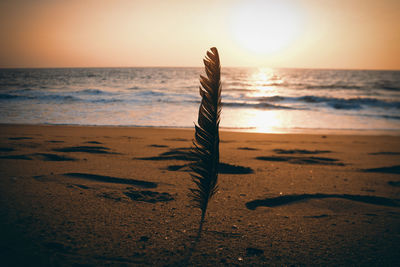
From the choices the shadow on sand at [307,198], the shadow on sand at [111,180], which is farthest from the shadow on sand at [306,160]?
the shadow on sand at [111,180]

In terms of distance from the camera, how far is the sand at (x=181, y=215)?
151cm

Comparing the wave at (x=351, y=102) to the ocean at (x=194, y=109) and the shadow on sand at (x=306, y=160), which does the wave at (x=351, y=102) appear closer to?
the ocean at (x=194, y=109)

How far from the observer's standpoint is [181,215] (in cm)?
202

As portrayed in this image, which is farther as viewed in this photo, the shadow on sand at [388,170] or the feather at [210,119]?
the shadow on sand at [388,170]

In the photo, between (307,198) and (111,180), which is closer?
(307,198)

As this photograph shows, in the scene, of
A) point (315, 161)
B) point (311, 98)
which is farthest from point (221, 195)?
point (311, 98)

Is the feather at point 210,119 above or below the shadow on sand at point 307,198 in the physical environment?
above

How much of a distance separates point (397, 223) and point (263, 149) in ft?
10.7

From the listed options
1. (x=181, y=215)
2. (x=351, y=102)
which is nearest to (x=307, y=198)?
(x=181, y=215)

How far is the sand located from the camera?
4.96 ft

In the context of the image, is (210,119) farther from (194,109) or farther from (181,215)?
(194,109)

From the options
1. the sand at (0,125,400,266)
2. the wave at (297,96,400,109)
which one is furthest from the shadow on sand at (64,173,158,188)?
the wave at (297,96,400,109)

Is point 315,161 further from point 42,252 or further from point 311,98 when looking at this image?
point 311,98

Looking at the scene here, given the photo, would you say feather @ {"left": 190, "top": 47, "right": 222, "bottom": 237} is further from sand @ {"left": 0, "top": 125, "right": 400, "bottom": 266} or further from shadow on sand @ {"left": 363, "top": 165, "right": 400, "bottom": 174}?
shadow on sand @ {"left": 363, "top": 165, "right": 400, "bottom": 174}
